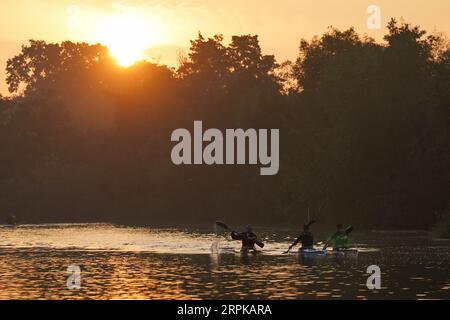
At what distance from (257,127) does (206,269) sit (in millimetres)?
66970

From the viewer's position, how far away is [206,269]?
5050 centimetres

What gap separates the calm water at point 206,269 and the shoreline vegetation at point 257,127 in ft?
48.1

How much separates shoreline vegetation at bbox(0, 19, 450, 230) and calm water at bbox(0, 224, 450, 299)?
1467cm

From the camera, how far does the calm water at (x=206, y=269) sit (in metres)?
40.3

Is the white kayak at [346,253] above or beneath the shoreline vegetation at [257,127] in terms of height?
beneath

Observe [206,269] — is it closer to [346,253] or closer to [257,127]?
[346,253]

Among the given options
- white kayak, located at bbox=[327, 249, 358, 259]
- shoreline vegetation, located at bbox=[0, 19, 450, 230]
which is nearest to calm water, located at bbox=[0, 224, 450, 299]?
white kayak, located at bbox=[327, 249, 358, 259]

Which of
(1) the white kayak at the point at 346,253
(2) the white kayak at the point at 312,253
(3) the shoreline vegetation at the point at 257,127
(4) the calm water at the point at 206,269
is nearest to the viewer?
(4) the calm water at the point at 206,269

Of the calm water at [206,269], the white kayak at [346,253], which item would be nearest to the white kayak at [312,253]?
the calm water at [206,269]

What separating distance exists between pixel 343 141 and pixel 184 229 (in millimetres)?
17566

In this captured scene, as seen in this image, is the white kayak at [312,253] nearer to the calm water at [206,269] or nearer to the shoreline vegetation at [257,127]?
the calm water at [206,269]

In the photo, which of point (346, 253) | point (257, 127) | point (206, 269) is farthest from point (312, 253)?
point (257, 127)
